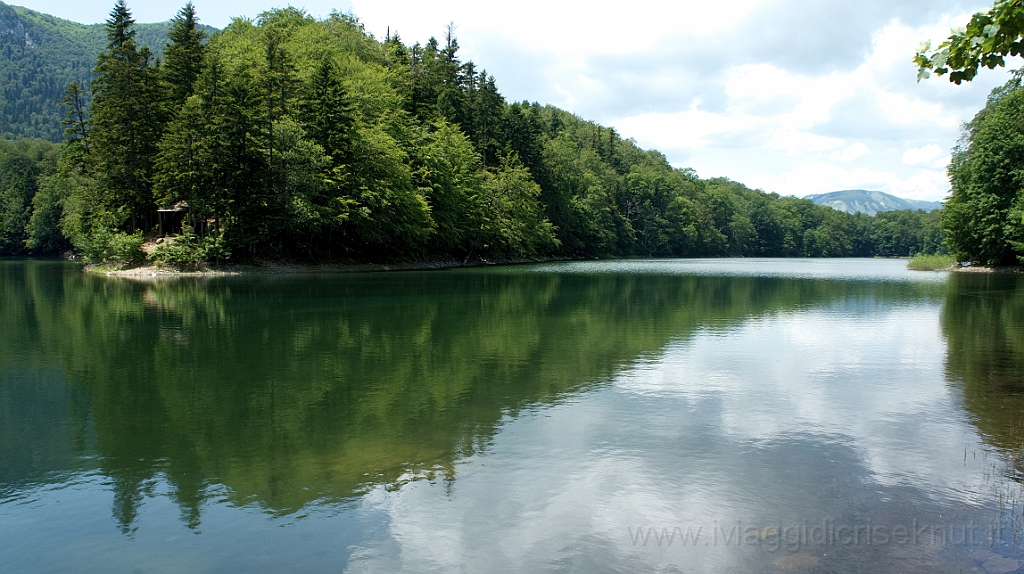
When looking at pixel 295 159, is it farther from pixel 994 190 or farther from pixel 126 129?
pixel 994 190

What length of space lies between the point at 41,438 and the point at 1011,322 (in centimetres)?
2536

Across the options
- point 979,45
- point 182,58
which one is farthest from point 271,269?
point 979,45

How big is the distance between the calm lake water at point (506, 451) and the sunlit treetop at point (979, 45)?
396cm

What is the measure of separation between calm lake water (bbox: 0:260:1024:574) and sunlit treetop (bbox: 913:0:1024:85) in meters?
3.96

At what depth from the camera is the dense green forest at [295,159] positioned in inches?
1813

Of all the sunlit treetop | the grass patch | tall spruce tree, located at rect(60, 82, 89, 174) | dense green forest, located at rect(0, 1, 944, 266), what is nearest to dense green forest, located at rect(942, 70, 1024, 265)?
the grass patch

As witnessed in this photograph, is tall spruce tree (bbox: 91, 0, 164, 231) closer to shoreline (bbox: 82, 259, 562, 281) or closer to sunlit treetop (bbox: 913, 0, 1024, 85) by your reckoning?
shoreline (bbox: 82, 259, 562, 281)

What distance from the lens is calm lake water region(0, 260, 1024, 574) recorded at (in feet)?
19.3

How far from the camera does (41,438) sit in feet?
29.1

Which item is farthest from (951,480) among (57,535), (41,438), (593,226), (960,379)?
(593,226)

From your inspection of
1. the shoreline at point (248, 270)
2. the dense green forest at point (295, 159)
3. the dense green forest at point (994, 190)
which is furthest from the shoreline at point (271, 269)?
the dense green forest at point (994, 190)

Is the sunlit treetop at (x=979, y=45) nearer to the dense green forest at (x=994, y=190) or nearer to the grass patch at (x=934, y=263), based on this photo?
the dense green forest at (x=994, y=190)

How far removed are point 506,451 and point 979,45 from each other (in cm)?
617

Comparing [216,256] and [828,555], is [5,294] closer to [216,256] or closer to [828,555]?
[216,256]
